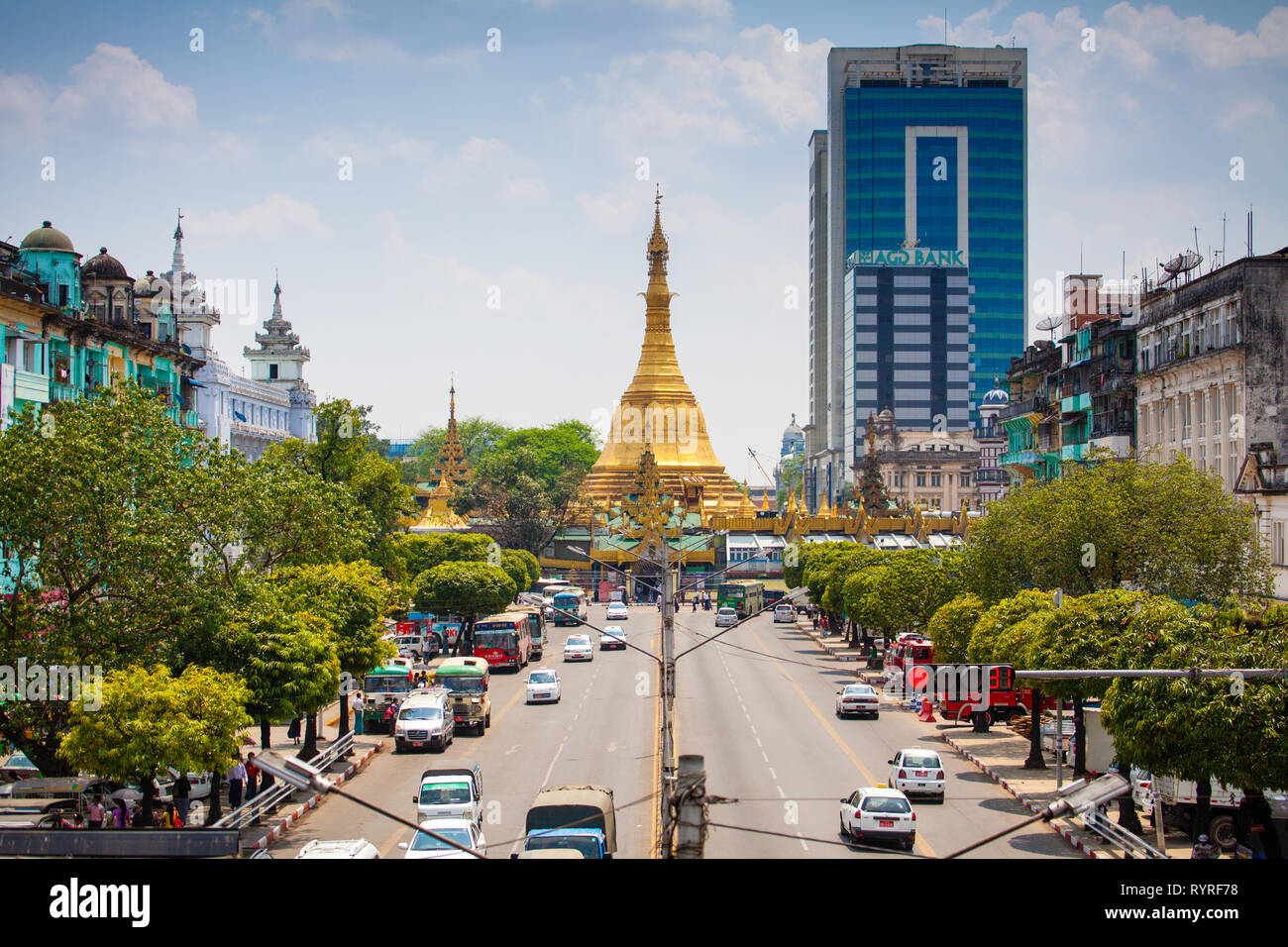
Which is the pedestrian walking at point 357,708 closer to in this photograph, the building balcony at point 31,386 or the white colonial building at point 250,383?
the building balcony at point 31,386

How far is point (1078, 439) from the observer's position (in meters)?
77.4

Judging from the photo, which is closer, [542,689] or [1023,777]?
[1023,777]

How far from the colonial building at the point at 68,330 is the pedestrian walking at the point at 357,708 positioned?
1149 cm

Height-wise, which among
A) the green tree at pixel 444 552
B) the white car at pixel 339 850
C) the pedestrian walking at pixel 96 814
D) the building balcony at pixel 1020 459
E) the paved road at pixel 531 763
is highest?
the building balcony at pixel 1020 459

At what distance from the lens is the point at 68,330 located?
181 feet

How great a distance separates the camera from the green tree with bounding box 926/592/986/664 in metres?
48.2

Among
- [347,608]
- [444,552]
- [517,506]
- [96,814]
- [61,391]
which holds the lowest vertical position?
[96,814]

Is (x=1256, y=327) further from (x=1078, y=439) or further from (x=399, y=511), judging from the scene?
(x=399, y=511)

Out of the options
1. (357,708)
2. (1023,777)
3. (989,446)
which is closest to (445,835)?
(1023,777)

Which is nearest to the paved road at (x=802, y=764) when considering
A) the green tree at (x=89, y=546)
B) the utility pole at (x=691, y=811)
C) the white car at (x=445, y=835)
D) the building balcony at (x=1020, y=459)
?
the utility pole at (x=691, y=811)

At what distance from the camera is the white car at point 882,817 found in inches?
1136

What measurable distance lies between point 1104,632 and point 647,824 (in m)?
12.0

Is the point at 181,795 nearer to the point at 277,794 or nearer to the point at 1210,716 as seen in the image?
the point at 277,794

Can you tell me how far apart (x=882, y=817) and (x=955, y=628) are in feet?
66.8
